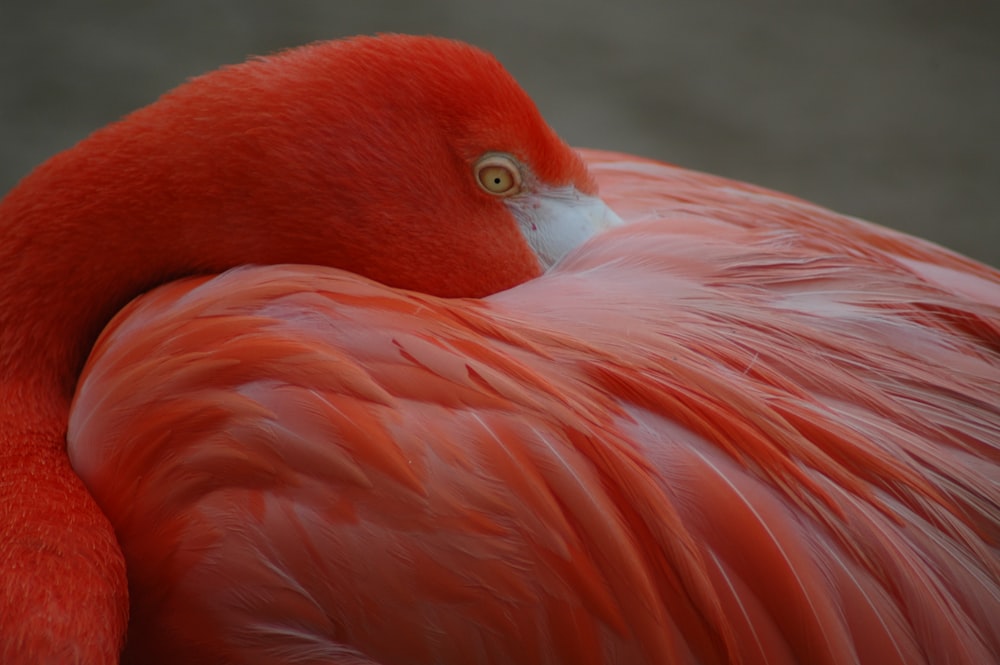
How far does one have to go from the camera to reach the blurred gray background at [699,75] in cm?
319

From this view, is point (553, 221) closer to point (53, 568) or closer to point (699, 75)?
point (53, 568)

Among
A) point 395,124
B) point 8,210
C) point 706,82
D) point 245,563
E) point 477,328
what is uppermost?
point 706,82

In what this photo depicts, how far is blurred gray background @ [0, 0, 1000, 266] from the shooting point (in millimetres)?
3188

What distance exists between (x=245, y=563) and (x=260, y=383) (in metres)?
0.19

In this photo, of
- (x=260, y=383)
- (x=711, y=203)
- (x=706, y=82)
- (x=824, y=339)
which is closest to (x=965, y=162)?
(x=706, y=82)

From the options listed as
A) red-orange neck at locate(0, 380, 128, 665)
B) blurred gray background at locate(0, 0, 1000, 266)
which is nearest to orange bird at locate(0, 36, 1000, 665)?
red-orange neck at locate(0, 380, 128, 665)

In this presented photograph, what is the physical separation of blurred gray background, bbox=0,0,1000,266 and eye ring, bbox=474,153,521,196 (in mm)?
1953

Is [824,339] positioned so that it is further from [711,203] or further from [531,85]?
[531,85]

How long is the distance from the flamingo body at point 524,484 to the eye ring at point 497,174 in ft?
0.61

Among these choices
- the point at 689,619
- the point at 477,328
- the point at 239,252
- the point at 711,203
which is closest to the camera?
Answer: the point at 689,619

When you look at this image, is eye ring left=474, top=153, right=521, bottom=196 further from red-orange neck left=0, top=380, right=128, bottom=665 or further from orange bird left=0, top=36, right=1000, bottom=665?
red-orange neck left=0, top=380, right=128, bottom=665

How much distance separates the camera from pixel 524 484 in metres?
A: 1.10

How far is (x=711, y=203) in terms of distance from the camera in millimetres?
1604

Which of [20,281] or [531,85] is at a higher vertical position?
[531,85]
